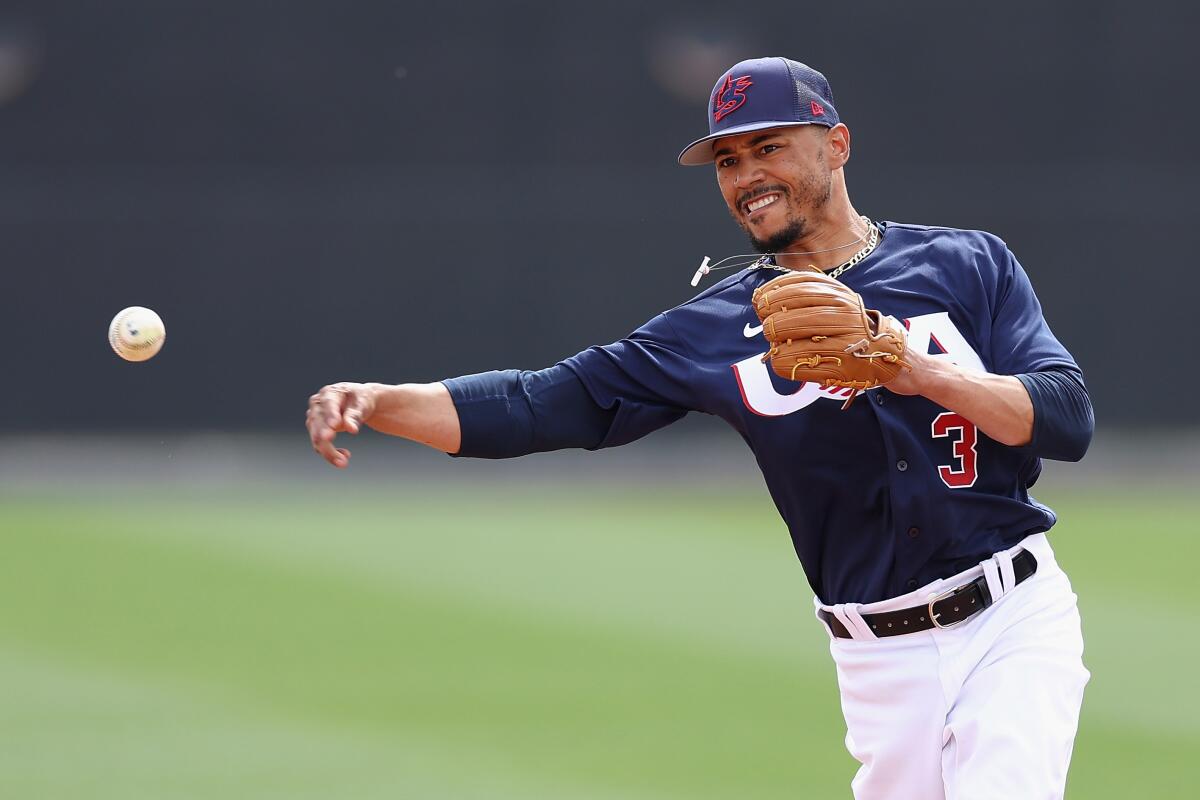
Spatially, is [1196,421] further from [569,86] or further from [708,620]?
[708,620]

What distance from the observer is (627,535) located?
1295 centimetres

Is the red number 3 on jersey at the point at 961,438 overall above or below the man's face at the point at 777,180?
below

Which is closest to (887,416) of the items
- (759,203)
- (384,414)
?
(759,203)

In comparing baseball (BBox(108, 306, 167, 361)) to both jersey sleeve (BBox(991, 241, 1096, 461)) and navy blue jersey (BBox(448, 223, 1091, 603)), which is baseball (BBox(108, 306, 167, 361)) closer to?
→ navy blue jersey (BBox(448, 223, 1091, 603))

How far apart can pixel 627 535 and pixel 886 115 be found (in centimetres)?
594

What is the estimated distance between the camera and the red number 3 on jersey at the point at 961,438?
4.12 meters

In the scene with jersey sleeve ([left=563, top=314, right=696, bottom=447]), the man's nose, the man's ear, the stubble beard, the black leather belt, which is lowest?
the black leather belt

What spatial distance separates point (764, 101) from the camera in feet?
14.1

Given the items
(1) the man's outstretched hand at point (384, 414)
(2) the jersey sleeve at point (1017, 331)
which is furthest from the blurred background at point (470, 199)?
(2) the jersey sleeve at point (1017, 331)

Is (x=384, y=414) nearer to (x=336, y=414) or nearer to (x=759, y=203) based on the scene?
(x=336, y=414)

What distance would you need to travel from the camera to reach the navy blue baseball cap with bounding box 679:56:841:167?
14.1 feet

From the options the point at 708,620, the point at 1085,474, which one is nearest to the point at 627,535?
the point at 708,620

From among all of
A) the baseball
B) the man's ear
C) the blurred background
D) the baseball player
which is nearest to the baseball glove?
the baseball player

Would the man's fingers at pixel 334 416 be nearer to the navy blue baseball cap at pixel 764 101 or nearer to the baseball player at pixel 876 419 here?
the baseball player at pixel 876 419
